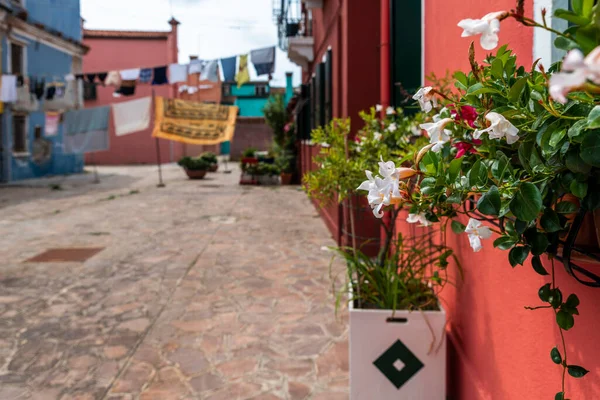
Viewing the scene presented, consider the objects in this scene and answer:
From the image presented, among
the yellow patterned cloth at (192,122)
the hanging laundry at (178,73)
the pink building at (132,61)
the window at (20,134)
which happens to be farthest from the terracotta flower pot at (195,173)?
the pink building at (132,61)

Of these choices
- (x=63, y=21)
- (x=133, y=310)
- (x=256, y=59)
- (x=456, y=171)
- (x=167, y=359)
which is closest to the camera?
(x=456, y=171)

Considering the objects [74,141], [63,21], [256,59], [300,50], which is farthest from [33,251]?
[63,21]

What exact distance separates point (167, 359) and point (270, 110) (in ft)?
54.0

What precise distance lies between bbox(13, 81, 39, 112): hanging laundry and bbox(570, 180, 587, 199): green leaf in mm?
19541

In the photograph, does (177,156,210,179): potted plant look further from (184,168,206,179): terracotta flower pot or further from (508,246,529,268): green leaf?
(508,246,529,268): green leaf

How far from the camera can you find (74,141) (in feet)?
61.7

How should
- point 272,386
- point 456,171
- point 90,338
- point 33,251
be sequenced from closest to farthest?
point 456,171 < point 272,386 < point 90,338 < point 33,251

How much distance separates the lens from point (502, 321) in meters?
2.28

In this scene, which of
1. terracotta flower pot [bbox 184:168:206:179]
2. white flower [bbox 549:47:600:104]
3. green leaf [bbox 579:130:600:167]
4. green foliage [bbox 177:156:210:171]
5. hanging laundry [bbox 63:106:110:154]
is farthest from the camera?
terracotta flower pot [bbox 184:168:206:179]

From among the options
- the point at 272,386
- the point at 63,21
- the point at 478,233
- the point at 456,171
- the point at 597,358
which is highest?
the point at 63,21

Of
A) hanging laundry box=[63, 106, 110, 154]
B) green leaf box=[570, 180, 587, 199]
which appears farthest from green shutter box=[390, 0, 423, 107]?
hanging laundry box=[63, 106, 110, 154]

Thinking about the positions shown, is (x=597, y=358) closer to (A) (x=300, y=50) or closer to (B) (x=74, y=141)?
(A) (x=300, y=50)

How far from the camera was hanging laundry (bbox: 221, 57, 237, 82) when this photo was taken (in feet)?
50.9

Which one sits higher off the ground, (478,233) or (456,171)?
(456,171)
